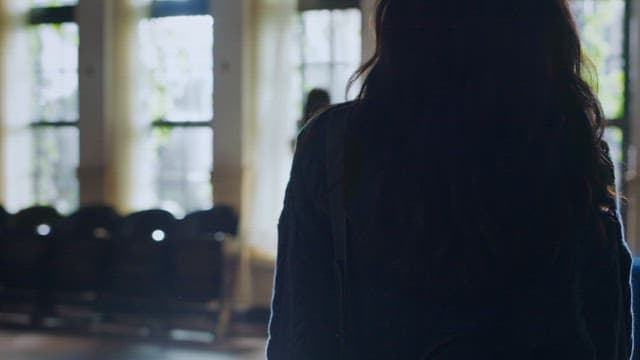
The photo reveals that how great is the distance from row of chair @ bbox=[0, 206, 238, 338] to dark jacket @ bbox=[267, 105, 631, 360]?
4743 mm

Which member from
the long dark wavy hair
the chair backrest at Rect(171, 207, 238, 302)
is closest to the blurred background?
the chair backrest at Rect(171, 207, 238, 302)

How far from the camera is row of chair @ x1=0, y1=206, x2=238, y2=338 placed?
5648mm

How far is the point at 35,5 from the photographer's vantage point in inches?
295

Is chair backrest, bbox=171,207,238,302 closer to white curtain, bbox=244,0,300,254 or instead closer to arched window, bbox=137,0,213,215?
white curtain, bbox=244,0,300,254

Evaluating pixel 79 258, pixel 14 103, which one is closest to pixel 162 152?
pixel 79 258

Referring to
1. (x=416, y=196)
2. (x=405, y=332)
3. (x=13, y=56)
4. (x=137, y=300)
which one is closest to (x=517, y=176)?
(x=416, y=196)

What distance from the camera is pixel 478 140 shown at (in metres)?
0.87

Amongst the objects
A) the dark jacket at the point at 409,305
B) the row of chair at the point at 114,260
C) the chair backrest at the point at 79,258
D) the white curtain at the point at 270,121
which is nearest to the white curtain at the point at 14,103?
the row of chair at the point at 114,260

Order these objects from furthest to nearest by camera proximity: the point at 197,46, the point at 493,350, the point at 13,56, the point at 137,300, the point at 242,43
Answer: the point at 13,56 → the point at 197,46 → the point at 242,43 → the point at 137,300 → the point at 493,350

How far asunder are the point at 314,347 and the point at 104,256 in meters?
5.38

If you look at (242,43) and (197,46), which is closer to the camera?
(242,43)

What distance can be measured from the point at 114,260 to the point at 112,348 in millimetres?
761

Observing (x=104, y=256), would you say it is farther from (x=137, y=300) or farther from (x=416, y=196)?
(x=416, y=196)

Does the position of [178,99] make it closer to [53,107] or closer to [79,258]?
[53,107]
